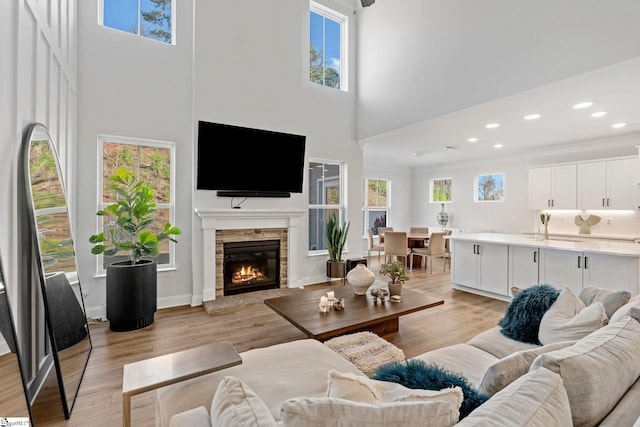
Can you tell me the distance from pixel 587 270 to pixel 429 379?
12.4 ft

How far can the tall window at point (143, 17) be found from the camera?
379 centimetres

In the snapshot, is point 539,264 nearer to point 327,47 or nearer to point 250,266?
point 250,266

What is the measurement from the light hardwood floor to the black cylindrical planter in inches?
4.2

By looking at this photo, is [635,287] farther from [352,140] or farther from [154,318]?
[154,318]

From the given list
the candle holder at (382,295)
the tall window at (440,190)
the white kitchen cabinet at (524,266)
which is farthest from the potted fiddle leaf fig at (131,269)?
the tall window at (440,190)

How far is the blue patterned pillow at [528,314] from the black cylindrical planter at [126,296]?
11.4 ft

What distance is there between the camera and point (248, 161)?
4.40 meters

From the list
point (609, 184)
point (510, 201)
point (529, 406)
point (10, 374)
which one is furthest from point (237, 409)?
point (510, 201)

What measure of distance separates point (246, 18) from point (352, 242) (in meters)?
3.98

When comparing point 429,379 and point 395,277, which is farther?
point 395,277

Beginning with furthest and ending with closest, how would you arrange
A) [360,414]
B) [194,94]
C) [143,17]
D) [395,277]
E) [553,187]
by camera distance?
[553,187], [194,94], [143,17], [395,277], [360,414]

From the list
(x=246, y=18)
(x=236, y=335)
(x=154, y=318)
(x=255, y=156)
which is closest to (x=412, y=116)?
(x=255, y=156)

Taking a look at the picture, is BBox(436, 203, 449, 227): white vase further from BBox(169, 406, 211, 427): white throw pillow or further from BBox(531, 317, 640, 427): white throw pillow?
BBox(169, 406, 211, 427): white throw pillow

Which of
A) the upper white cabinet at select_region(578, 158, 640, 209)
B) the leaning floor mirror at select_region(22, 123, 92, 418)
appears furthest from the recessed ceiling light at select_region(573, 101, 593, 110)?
the leaning floor mirror at select_region(22, 123, 92, 418)
